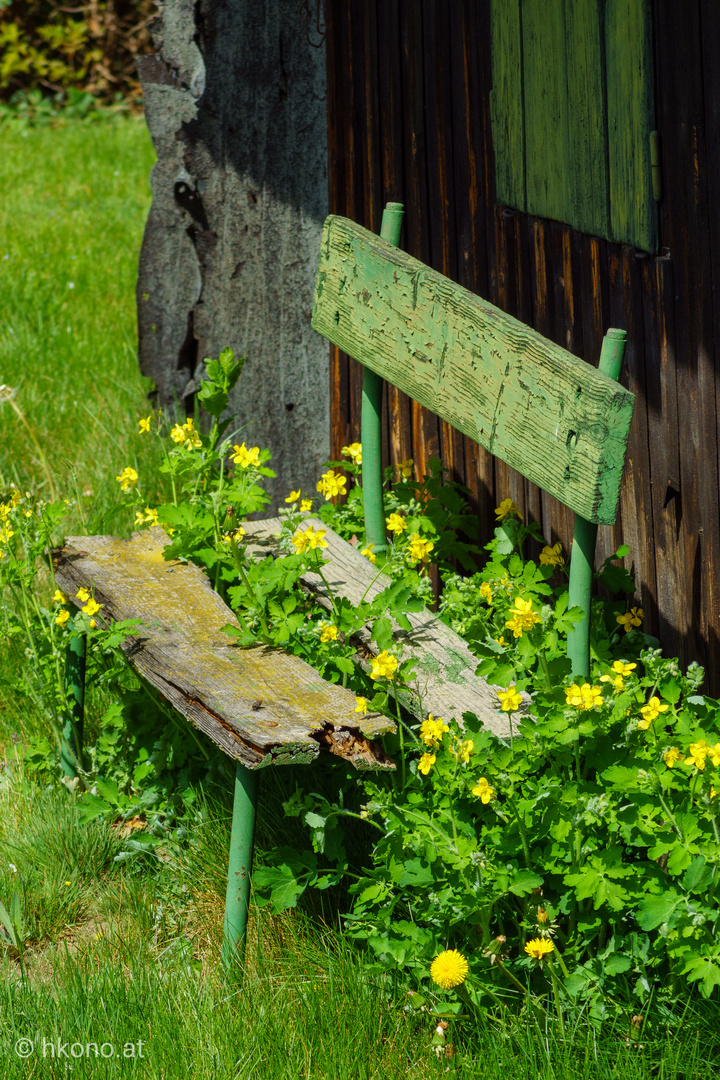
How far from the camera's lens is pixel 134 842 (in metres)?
2.91

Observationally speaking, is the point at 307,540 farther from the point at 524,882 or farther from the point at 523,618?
the point at 524,882

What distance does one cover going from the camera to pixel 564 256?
2885mm

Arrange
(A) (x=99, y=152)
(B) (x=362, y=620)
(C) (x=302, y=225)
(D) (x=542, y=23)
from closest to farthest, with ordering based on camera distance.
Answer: (B) (x=362, y=620)
(D) (x=542, y=23)
(C) (x=302, y=225)
(A) (x=99, y=152)

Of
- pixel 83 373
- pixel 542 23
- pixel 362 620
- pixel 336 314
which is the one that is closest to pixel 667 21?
pixel 542 23

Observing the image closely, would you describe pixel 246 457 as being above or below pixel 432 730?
above

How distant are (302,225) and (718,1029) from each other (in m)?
3.16

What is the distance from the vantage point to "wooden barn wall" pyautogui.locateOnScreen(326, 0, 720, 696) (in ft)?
7.84

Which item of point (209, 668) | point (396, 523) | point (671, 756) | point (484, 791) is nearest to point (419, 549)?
point (396, 523)

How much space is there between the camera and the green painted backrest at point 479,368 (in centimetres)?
218

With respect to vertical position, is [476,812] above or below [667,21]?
below

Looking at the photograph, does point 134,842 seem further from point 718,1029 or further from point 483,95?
point 483,95

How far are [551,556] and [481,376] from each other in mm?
548

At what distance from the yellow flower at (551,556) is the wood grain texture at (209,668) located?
2.22 ft

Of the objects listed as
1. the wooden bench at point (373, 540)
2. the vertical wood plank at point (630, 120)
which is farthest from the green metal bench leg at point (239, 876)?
the vertical wood plank at point (630, 120)
